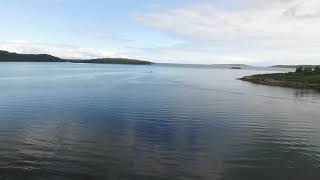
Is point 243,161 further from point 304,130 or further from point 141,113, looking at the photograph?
point 141,113

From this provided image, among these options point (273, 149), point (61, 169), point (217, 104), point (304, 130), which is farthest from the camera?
point (217, 104)

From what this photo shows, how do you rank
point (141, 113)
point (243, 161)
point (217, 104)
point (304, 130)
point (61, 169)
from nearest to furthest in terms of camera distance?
point (61, 169) → point (243, 161) → point (304, 130) → point (141, 113) → point (217, 104)

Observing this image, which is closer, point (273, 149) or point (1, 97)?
point (273, 149)

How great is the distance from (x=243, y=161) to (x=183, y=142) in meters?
6.82

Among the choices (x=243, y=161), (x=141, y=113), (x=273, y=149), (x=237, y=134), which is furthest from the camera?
(x=141, y=113)

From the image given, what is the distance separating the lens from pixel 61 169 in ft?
81.5

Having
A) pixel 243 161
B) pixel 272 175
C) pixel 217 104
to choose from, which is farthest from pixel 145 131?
pixel 217 104

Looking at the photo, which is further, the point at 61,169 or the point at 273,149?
the point at 273,149

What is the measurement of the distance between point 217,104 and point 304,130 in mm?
22112

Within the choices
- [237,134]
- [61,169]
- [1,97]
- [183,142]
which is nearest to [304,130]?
[237,134]

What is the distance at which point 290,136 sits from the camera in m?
37.8

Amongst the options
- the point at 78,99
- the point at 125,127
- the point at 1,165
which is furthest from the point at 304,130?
the point at 78,99

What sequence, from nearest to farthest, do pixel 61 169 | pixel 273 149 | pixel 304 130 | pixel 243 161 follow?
1. pixel 61 169
2. pixel 243 161
3. pixel 273 149
4. pixel 304 130

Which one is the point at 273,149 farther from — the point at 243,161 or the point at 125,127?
the point at 125,127
